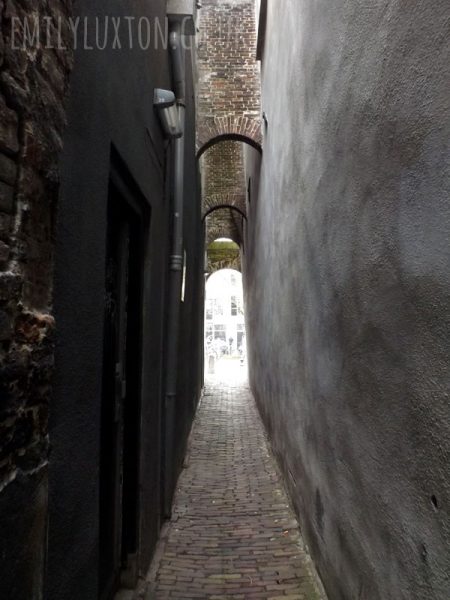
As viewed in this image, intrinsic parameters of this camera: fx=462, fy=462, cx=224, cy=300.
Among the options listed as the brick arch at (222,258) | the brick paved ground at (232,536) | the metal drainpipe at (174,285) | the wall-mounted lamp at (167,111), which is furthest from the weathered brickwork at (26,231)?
the brick arch at (222,258)

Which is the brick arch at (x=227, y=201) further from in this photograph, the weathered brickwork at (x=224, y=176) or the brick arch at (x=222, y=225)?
the brick arch at (x=222, y=225)

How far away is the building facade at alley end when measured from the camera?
4.25 feet

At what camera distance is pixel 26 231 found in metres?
1.27

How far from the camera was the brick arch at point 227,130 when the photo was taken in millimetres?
7598

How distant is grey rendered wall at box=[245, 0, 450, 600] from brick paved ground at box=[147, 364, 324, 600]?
272mm

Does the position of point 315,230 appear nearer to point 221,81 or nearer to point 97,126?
point 97,126

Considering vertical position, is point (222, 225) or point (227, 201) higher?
point (222, 225)

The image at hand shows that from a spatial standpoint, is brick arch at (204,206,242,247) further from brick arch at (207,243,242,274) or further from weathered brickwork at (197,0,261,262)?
weathered brickwork at (197,0,261,262)

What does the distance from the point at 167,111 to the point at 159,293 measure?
139 cm

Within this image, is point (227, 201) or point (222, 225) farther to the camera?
point (222, 225)

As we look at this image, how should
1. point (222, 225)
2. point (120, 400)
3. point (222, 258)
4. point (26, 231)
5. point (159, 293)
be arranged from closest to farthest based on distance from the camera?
point (26, 231)
point (120, 400)
point (159, 293)
point (222, 225)
point (222, 258)

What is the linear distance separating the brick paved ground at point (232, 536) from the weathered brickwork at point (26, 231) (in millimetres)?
2143

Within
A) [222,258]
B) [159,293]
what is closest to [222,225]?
[222,258]

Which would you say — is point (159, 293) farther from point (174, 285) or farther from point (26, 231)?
point (26, 231)
